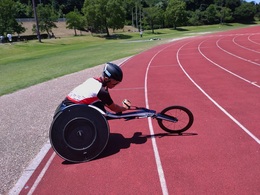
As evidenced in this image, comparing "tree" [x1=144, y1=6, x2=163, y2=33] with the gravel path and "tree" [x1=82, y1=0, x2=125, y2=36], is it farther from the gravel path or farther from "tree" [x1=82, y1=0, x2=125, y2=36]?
the gravel path

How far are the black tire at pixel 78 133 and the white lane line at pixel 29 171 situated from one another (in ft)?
1.77

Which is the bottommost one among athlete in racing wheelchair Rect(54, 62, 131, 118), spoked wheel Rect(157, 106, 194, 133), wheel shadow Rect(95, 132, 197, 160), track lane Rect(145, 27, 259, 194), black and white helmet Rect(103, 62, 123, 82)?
wheel shadow Rect(95, 132, 197, 160)

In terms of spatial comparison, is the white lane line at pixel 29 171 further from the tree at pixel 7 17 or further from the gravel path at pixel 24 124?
the tree at pixel 7 17

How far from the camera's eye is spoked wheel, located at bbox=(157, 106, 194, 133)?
5.90 metres

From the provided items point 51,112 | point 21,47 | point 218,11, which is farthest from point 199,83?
point 218,11

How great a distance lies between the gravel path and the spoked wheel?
266 centimetres

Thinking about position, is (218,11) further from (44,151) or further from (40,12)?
(44,151)

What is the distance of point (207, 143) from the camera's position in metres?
5.56

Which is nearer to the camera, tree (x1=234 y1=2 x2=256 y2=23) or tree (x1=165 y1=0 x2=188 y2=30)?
tree (x1=165 y1=0 x2=188 y2=30)

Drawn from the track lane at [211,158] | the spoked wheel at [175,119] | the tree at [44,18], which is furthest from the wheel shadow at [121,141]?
the tree at [44,18]

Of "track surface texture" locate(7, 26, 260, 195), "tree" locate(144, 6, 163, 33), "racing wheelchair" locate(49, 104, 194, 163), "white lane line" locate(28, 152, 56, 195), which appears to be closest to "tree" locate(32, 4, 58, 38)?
"tree" locate(144, 6, 163, 33)

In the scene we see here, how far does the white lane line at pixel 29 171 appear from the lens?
14.6ft

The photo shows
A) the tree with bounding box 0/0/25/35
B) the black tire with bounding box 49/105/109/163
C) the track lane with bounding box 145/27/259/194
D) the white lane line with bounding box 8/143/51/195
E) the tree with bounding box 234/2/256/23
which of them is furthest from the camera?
the tree with bounding box 234/2/256/23

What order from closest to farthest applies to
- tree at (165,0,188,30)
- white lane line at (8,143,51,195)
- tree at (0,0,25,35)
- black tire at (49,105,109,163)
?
white lane line at (8,143,51,195) < black tire at (49,105,109,163) < tree at (0,0,25,35) < tree at (165,0,188,30)
